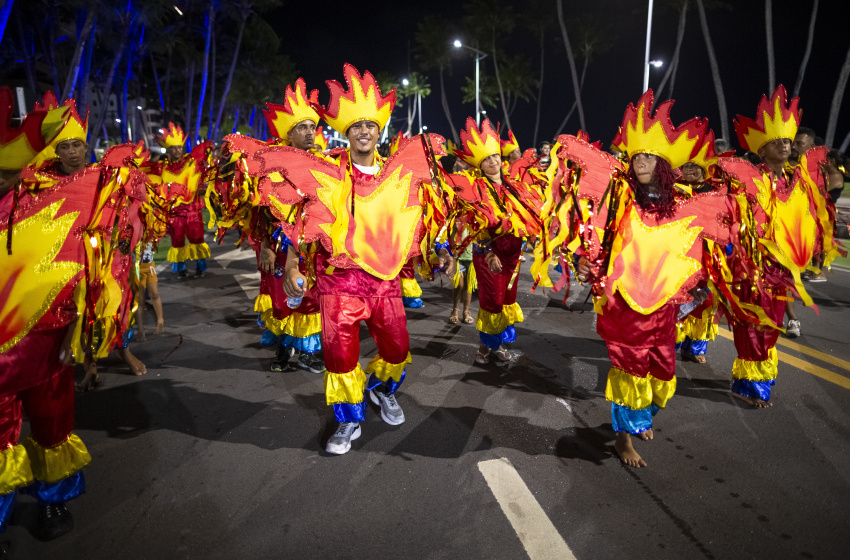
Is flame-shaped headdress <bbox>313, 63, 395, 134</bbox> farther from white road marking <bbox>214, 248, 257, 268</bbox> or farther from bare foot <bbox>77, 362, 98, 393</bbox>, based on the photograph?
white road marking <bbox>214, 248, 257, 268</bbox>

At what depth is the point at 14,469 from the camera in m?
2.41

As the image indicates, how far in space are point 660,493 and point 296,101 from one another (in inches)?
166

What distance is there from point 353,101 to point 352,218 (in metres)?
0.75

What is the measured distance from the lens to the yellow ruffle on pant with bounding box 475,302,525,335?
4.95 metres

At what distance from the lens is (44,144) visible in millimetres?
2305

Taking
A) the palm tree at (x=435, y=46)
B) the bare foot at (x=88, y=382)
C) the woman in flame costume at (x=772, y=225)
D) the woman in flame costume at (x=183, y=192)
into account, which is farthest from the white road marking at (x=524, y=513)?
the palm tree at (x=435, y=46)

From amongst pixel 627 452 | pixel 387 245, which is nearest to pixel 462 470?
pixel 627 452

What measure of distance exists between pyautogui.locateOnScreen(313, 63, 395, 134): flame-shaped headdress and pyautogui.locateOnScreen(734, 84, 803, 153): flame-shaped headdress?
109 inches

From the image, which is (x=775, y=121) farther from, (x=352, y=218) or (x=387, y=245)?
(x=352, y=218)

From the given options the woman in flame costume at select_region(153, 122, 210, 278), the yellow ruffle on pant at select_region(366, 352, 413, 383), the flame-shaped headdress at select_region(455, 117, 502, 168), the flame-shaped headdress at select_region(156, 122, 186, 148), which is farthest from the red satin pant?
the flame-shaped headdress at select_region(156, 122, 186, 148)

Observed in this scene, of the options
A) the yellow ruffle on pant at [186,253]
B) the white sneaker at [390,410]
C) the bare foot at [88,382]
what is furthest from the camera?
the yellow ruffle on pant at [186,253]

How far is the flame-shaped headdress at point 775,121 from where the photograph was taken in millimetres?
3820

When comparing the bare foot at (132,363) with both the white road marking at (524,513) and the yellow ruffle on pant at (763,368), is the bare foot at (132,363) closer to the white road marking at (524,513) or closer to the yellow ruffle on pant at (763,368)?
the white road marking at (524,513)

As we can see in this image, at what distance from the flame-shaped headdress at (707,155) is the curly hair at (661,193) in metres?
0.20
